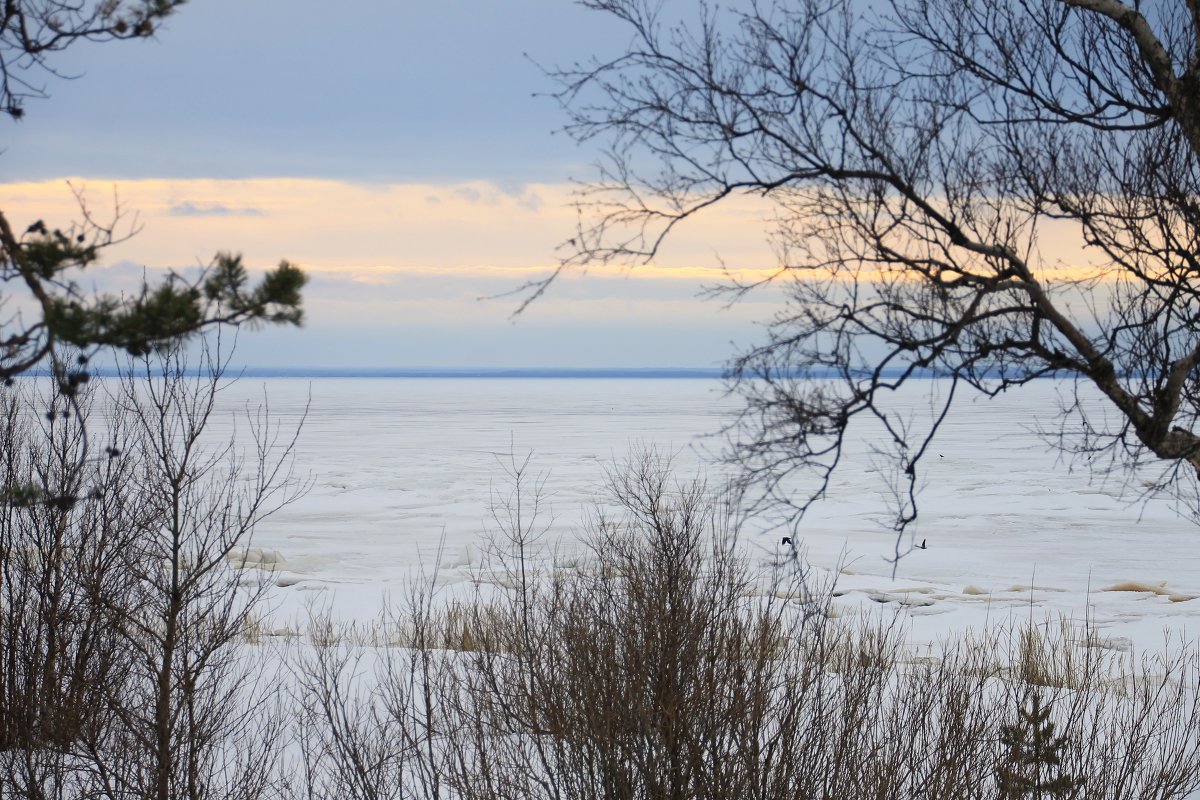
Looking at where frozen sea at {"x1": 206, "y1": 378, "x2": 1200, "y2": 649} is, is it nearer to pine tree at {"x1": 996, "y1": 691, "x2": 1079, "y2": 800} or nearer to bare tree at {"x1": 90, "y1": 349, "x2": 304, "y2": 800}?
pine tree at {"x1": 996, "y1": 691, "x2": 1079, "y2": 800}

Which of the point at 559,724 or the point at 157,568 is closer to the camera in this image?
the point at 559,724

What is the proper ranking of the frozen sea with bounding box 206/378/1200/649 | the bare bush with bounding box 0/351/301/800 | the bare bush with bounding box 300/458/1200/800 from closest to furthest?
1. the bare bush with bounding box 300/458/1200/800
2. the bare bush with bounding box 0/351/301/800
3. the frozen sea with bounding box 206/378/1200/649

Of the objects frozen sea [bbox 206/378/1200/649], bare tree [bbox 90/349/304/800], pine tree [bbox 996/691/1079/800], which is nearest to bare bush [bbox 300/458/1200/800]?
pine tree [bbox 996/691/1079/800]

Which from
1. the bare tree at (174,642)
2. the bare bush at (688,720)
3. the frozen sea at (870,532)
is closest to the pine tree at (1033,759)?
the bare bush at (688,720)

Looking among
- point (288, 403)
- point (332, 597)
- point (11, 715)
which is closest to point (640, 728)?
point (11, 715)

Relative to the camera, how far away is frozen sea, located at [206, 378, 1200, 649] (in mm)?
20344

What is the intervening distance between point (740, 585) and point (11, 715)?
8.12 metres

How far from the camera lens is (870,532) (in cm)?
2747

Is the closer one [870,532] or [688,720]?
[688,720]

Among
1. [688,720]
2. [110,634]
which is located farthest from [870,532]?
[110,634]

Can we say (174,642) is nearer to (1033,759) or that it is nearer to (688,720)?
(688,720)

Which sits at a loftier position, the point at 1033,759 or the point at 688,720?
the point at 688,720

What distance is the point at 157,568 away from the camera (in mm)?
11773

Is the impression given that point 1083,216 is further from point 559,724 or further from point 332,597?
point 332,597
